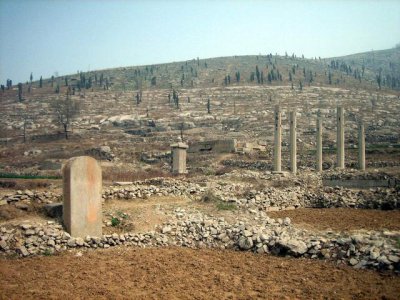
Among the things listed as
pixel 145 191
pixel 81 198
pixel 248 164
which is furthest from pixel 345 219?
pixel 248 164

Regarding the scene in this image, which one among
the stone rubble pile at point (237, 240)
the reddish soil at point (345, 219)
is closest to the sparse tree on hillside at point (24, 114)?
the reddish soil at point (345, 219)

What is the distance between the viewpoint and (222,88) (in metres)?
107

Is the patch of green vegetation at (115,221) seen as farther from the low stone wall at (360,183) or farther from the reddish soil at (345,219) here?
the low stone wall at (360,183)

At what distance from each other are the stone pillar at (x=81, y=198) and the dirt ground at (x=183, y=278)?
38.3 inches

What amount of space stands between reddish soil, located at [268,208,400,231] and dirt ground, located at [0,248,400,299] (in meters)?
4.81

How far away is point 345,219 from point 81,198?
10761 mm

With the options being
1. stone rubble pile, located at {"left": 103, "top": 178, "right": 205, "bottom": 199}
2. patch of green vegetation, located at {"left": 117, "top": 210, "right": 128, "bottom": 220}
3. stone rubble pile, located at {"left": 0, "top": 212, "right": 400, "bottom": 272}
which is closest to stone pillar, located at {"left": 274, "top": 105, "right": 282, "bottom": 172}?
stone rubble pile, located at {"left": 103, "top": 178, "right": 205, "bottom": 199}

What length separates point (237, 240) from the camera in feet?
36.6

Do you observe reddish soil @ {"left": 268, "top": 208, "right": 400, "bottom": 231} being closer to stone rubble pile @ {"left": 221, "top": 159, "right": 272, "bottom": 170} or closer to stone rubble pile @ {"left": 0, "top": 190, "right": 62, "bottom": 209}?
stone rubble pile @ {"left": 0, "top": 190, "right": 62, "bottom": 209}

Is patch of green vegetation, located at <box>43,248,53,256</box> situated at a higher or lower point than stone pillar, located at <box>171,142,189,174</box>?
lower

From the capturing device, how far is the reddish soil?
44.3 ft

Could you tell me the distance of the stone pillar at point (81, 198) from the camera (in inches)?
428

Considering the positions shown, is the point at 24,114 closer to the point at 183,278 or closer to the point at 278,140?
the point at 278,140

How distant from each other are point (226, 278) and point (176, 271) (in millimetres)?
1314
